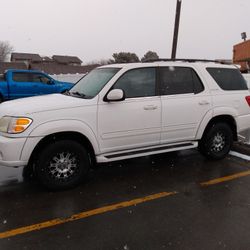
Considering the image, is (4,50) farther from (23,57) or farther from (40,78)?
(40,78)

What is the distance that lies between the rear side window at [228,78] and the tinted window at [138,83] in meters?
1.29

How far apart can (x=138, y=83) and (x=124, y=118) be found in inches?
26.8

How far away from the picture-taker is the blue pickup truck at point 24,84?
15141 millimetres

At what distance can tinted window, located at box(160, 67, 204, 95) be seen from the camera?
525cm

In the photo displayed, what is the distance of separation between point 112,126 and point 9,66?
41467 mm

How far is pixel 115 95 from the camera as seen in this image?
14.9 ft

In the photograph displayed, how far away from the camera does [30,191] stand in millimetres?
Answer: 4527

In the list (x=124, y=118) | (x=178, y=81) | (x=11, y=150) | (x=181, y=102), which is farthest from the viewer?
(x=178, y=81)

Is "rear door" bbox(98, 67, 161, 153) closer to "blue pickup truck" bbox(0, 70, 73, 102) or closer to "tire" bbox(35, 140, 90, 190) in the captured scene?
"tire" bbox(35, 140, 90, 190)

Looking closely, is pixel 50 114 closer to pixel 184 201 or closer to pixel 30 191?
pixel 30 191

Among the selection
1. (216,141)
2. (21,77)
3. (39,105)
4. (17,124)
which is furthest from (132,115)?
(21,77)

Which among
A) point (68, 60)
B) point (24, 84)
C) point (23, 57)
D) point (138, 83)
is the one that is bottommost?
point (68, 60)

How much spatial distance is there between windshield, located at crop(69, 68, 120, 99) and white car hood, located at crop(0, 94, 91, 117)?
263 millimetres

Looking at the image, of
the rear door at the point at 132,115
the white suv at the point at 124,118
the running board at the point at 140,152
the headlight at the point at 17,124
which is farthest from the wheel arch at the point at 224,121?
the headlight at the point at 17,124
